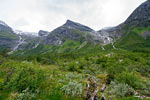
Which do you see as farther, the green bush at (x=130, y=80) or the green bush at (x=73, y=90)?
the green bush at (x=130, y=80)

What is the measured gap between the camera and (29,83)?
10812mm

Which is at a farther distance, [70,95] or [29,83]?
[29,83]

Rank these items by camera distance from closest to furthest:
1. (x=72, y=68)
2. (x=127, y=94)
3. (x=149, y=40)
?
(x=127, y=94), (x=72, y=68), (x=149, y=40)

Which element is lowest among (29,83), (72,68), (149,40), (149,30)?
(72,68)

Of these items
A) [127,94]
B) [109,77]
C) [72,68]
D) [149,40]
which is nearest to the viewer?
[127,94]

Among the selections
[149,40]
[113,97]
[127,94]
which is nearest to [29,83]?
[113,97]

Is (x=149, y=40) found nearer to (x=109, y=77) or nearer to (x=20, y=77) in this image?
(x=109, y=77)

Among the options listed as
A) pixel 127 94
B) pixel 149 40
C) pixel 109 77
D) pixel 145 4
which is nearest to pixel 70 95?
pixel 127 94

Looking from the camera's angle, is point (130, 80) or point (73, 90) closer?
point (73, 90)

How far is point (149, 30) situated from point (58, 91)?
553 ft

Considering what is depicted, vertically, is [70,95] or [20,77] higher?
[20,77]

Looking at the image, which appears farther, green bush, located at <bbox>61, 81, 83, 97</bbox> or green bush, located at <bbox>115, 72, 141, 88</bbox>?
green bush, located at <bbox>115, 72, 141, 88</bbox>

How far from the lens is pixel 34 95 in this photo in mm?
9828

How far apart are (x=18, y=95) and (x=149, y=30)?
17169cm
